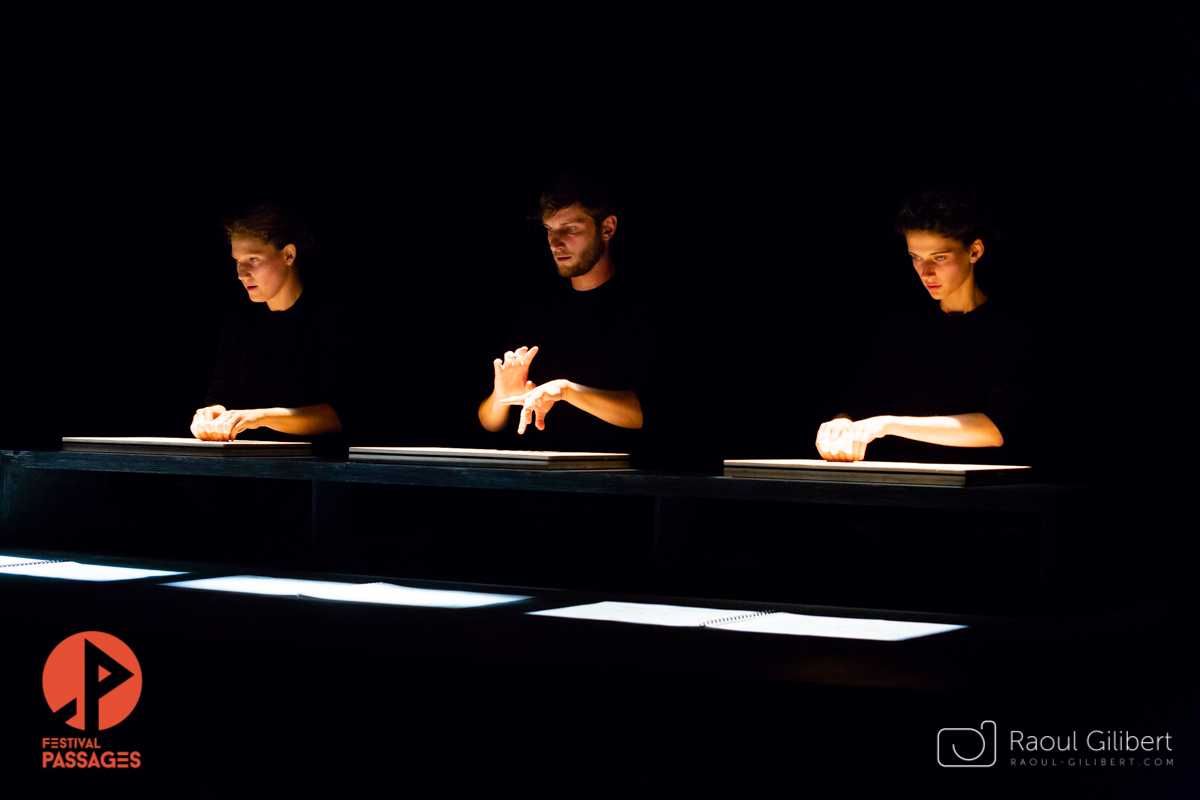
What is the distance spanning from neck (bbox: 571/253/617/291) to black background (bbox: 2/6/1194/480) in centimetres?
20

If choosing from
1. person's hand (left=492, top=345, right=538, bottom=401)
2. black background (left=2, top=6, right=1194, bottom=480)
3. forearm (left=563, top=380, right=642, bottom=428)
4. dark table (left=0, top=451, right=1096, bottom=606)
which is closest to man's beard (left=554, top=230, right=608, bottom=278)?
black background (left=2, top=6, right=1194, bottom=480)

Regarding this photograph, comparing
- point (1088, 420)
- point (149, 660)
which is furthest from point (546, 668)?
point (1088, 420)

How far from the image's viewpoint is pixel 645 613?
3014 millimetres

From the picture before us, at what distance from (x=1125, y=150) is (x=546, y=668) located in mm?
2645

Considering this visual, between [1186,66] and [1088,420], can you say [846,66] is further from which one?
[1088,420]

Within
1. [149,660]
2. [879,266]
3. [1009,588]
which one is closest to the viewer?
[149,660]

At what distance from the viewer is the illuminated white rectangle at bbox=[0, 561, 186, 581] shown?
352cm

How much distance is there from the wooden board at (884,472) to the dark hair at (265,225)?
7.41 feet

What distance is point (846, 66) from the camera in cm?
439

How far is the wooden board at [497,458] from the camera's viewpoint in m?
3.40

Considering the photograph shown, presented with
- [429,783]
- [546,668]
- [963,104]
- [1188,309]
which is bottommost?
[429,783]

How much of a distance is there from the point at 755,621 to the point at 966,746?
0.84 metres

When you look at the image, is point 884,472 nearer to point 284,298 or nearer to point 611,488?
point 611,488

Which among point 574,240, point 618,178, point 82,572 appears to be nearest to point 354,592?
point 82,572
